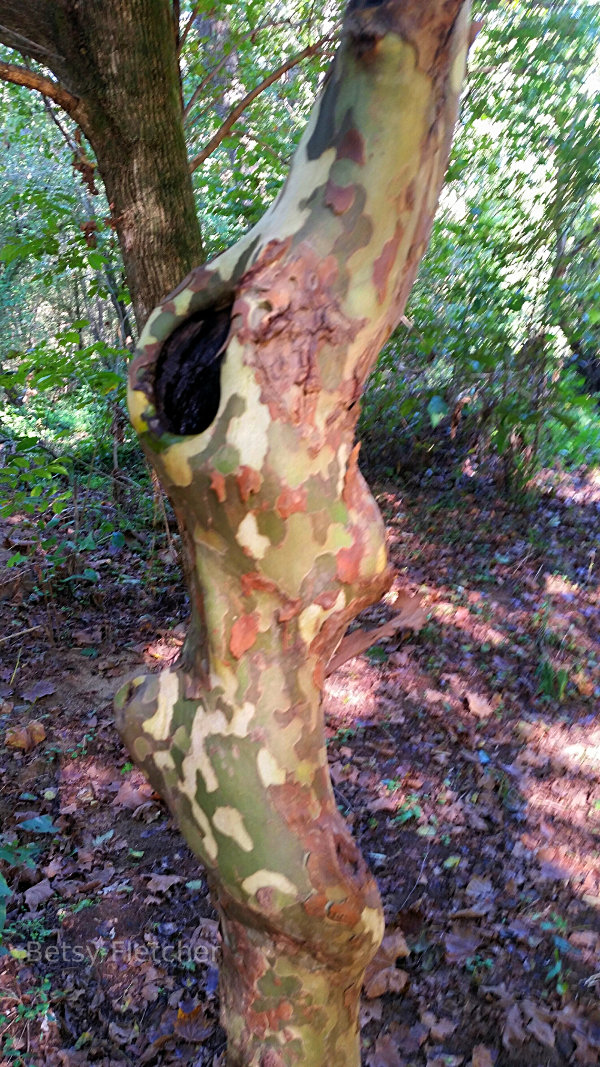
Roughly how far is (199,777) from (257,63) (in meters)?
5.74

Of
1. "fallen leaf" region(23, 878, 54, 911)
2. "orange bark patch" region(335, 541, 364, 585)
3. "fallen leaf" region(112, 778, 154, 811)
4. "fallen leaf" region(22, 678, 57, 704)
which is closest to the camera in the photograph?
"orange bark patch" region(335, 541, 364, 585)

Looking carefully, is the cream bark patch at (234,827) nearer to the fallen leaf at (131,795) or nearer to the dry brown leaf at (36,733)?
the fallen leaf at (131,795)

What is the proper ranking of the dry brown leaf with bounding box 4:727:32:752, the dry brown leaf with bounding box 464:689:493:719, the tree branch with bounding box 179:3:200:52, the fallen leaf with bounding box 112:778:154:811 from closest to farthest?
the fallen leaf with bounding box 112:778:154:811, the dry brown leaf with bounding box 4:727:32:752, the tree branch with bounding box 179:3:200:52, the dry brown leaf with bounding box 464:689:493:719

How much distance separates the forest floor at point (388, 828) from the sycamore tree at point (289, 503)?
95 centimetres

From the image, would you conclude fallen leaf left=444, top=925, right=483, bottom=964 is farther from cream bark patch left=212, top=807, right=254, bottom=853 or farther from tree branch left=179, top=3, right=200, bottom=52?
tree branch left=179, top=3, right=200, bottom=52

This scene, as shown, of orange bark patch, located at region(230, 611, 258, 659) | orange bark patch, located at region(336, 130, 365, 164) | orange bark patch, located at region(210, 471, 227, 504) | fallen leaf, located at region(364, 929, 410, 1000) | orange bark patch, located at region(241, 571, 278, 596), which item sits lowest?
fallen leaf, located at region(364, 929, 410, 1000)

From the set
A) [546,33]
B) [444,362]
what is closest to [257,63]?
[546,33]

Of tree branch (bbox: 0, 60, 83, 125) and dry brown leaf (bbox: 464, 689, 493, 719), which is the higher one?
tree branch (bbox: 0, 60, 83, 125)

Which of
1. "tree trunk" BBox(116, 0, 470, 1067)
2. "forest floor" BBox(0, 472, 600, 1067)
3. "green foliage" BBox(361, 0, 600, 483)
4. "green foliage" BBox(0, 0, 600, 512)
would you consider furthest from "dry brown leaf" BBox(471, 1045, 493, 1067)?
"green foliage" BBox(361, 0, 600, 483)

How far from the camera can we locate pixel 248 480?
1058mm

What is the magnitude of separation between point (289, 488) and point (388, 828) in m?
2.33

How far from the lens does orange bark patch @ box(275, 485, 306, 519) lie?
42.6 inches

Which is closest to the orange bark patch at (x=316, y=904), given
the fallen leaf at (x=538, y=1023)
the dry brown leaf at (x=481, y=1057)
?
the dry brown leaf at (x=481, y=1057)

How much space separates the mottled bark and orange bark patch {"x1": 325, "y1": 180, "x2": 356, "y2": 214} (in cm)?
186
